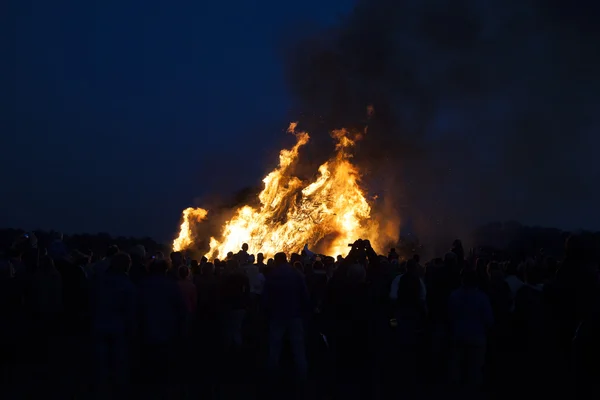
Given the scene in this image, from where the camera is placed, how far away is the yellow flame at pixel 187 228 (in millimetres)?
25000

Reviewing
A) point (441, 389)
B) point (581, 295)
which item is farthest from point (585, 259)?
point (441, 389)

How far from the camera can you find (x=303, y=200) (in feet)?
79.5

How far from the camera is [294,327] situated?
9.70 meters

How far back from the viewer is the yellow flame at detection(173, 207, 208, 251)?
25.0 m

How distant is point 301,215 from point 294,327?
565 inches

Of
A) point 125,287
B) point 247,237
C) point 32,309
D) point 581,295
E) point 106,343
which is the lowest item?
point 581,295

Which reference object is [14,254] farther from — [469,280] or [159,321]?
[469,280]

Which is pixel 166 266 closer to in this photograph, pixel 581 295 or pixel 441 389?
pixel 441 389

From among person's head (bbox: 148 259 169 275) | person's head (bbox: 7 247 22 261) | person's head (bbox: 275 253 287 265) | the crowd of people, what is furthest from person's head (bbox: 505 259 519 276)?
person's head (bbox: 7 247 22 261)

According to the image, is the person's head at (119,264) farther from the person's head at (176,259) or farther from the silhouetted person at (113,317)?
the person's head at (176,259)

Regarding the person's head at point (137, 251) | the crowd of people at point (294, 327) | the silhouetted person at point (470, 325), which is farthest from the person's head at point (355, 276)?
the person's head at point (137, 251)

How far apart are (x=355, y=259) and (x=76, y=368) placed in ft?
15.5

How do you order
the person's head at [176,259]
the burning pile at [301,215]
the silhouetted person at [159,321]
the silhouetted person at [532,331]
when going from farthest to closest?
the burning pile at [301,215]
the person's head at [176,259]
the silhouetted person at [532,331]
the silhouetted person at [159,321]

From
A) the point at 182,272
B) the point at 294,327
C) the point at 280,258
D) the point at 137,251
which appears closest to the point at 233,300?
the point at 182,272
